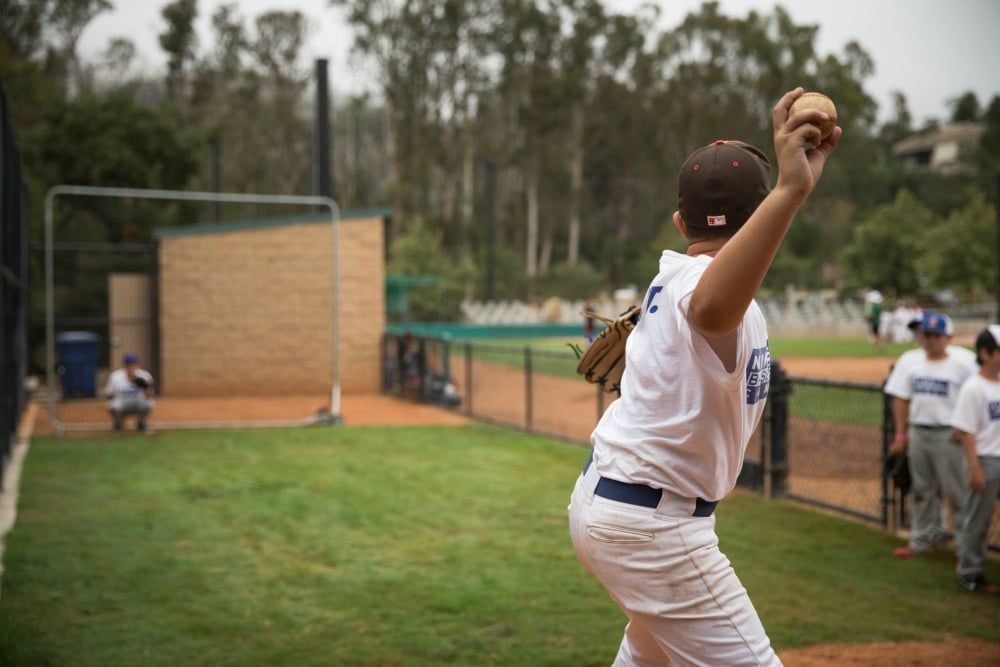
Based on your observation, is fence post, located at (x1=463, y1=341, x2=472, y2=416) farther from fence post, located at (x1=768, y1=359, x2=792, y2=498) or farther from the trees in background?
the trees in background

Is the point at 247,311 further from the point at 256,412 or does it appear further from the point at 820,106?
the point at 820,106

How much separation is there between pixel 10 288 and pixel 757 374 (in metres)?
13.8

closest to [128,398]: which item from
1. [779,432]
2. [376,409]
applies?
[376,409]

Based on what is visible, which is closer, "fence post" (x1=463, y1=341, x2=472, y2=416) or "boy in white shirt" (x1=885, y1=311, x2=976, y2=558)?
"boy in white shirt" (x1=885, y1=311, x2=976, y2=558)

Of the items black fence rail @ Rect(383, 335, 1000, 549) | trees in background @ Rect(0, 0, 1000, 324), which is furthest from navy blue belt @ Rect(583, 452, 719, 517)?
trees in background @ Rect(0, 0, 1000, 324)

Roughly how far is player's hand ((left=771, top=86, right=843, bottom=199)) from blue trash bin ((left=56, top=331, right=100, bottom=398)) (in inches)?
793

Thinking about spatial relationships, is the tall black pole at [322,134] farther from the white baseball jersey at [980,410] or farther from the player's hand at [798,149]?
the player's hand at [798,149]

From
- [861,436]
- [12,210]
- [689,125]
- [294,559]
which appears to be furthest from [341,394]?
[689,125]

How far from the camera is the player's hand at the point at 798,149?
2.25m

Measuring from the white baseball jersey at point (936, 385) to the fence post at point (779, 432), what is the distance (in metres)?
2.44

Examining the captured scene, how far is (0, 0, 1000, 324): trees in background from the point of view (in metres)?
57.2

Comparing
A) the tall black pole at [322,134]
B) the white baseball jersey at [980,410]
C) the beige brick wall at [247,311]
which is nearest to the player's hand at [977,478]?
the white baseball jersey at [980,410]

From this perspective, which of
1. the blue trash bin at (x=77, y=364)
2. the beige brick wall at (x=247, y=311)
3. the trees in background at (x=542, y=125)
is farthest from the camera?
the trees in background at (x=542, y=125)

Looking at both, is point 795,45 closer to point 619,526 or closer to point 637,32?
point 637,32
